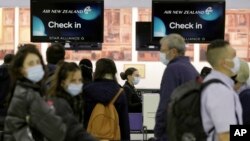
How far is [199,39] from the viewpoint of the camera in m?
8.93

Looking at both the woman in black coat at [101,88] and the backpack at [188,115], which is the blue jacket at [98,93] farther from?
the backpack at [188,115]

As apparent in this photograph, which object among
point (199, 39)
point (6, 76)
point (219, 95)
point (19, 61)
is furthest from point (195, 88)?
point (199, 39)

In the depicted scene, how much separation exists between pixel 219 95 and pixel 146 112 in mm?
6409

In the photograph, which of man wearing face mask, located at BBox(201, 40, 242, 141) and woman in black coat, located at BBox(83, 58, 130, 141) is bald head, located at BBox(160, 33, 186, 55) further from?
man wearing face mask, located at BBox(201, 40, 242, 141)

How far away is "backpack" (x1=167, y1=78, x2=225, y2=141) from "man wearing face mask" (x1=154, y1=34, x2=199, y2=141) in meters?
1.24

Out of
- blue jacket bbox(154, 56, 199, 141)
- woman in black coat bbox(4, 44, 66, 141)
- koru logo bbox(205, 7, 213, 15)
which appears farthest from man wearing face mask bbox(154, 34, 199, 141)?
koru logo bbox(205, 7, 213, 15)

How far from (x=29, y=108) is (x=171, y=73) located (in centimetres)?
148

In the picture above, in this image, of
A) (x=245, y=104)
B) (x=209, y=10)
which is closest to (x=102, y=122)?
(x=245, y=104)

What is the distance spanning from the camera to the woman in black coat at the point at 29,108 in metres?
3.56

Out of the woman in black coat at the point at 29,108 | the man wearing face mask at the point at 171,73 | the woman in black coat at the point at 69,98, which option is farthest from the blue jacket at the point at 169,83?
the woman in black coat at the point at 29,108

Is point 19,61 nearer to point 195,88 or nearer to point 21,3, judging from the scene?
point 195,88

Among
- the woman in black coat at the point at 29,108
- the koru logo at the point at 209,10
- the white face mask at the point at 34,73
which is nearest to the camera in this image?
the woman in black coat at the point at 29,108

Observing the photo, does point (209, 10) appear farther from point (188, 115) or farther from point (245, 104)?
point (188, 115)

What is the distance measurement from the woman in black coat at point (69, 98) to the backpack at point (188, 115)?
842 mm
